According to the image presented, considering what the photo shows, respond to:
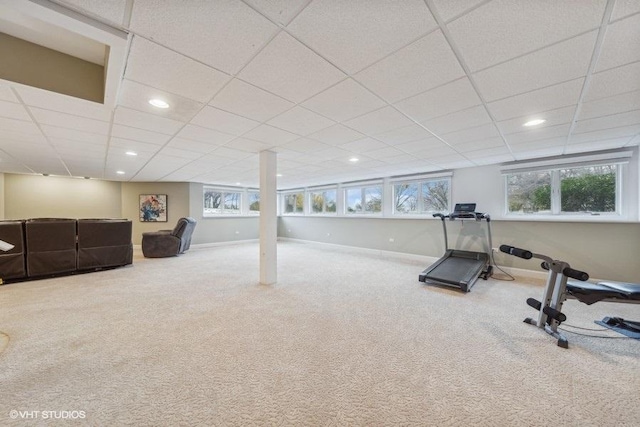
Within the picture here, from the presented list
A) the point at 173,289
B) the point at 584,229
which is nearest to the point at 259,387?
the point at 173,289

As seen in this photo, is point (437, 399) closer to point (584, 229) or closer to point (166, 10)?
point (166, 10)

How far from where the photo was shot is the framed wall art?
8141 mm

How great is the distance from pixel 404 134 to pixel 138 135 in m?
3.77

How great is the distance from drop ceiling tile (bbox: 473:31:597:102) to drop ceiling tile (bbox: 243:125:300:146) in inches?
86.2

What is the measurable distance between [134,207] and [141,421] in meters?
8.74

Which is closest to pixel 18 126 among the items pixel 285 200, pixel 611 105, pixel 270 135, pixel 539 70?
pixel 270 135

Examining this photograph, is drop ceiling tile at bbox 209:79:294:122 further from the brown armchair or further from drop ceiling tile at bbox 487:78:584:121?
the brown armchair

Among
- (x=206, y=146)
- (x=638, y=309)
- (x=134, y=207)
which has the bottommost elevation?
(x=638, y=309)

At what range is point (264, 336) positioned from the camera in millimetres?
2355

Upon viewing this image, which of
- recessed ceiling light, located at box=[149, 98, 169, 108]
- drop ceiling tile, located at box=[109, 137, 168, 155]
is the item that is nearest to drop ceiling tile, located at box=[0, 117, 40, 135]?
drop ceiling tile, located at box=[109, 137, 168, 155]

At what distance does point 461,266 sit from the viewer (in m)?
4.67

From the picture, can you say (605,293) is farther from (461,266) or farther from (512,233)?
(512,233)

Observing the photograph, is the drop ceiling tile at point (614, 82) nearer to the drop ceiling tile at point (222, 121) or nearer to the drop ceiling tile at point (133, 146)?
the drop ceiling tile at point (222, 121)

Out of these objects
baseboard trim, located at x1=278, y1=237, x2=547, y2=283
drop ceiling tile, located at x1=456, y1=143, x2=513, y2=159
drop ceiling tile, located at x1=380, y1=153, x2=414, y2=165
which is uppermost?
drop ceiling tile, located at x1=380, y1=153, x2=414, y2=165
